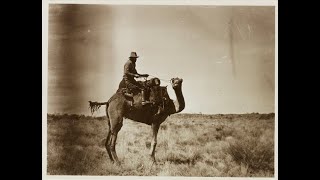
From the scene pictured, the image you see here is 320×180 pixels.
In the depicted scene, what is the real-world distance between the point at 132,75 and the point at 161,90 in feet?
1.30

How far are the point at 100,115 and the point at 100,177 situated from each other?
744 mm

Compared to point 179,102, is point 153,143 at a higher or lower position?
lower

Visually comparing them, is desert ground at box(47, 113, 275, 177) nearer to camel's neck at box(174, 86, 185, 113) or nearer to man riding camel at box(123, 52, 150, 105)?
camel's neck at box(174, 86, 185, 113)

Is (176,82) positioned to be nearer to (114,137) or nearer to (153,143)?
(153,143)

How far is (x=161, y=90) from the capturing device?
4.93 metres

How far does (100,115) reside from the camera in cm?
496

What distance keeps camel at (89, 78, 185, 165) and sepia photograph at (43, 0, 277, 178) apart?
0.04ft

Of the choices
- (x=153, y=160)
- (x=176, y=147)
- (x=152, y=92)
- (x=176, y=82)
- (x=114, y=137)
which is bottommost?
(x=153, y=160)

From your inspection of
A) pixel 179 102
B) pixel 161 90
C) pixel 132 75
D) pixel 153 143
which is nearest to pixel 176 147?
pixel 153 143

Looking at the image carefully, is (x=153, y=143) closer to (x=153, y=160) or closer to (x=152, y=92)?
(x=153, y=160)

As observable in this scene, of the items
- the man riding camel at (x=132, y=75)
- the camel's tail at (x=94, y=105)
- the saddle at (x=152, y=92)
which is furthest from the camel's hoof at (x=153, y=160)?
the camel's tail at (x=94, y=105)

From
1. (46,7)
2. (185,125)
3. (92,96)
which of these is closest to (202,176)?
(185,125)
